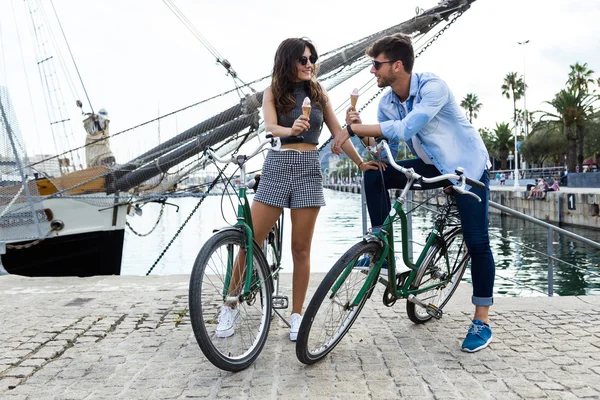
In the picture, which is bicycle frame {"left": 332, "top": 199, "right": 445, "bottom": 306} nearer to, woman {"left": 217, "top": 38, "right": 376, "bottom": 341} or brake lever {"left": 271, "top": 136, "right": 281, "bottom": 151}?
woman {"left": 217, "top": 38, "right": 376, "bottom": 341}

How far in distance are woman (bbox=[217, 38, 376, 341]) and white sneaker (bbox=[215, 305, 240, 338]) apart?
20.2 inches

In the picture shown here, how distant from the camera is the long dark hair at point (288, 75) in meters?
3.51

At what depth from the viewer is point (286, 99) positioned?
357 cm

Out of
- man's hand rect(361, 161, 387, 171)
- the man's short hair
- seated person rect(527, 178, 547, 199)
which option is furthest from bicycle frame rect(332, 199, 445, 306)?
seated person rect(527, 178, 547, 199)

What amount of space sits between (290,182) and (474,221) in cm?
113

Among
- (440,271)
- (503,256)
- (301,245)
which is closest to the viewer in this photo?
(301,245)

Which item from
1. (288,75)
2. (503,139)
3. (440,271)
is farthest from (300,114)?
(503,139)

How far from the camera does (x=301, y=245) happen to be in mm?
3658

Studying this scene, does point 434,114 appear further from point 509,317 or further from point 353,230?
point 353,230

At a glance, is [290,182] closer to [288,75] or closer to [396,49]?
[288,75]

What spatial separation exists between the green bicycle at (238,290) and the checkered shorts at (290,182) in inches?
11.5

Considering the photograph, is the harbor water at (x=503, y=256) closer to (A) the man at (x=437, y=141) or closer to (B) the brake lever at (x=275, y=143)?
(A) the man at (x=437, y=141)

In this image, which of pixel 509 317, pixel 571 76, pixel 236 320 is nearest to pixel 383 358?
pixel 236 320

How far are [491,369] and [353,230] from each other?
2771 cm
